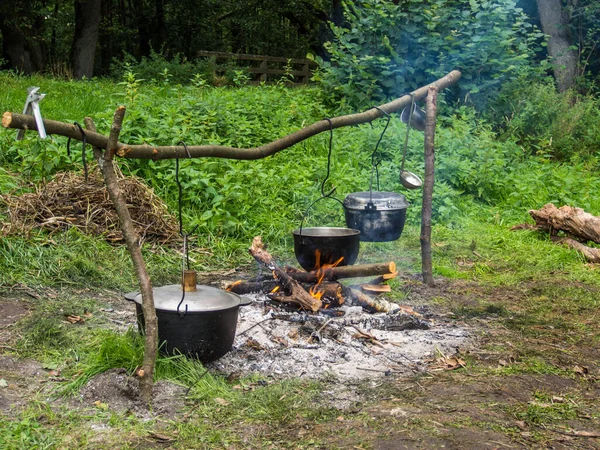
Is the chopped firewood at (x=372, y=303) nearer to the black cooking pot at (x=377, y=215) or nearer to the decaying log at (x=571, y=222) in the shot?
the black cooking pot at (x=377, y=215)

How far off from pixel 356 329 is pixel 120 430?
203 centimetres

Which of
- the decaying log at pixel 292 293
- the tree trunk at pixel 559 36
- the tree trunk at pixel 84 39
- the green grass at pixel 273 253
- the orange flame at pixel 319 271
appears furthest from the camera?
the tree trunk at pixel 84 39

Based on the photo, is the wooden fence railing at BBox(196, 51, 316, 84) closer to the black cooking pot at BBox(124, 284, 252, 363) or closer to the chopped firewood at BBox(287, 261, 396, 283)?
the chopped firewood at BBox(287, 261, 396, 283)

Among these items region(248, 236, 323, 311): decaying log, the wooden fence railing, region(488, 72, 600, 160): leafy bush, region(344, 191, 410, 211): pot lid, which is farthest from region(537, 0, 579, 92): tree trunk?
region(248, 236, 323, 311): decaying log

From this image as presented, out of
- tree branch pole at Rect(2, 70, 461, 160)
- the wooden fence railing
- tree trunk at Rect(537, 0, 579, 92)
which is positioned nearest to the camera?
tree branch pole at Rect(2, 70, 461, 160)

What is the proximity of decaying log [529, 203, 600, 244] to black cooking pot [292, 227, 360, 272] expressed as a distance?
3542 millimetres

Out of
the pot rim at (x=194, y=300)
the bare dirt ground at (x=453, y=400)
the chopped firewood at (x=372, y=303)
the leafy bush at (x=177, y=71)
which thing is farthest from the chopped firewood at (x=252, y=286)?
the leafy bush at (x=177, y=71)

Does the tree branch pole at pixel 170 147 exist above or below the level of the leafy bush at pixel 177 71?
below

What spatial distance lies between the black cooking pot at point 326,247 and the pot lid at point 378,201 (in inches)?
12.4

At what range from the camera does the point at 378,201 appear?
18.7 feet

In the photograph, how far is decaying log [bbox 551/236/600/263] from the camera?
736 centimetres

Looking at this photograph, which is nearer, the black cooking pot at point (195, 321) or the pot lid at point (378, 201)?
the black cooking pot at point (195, 321)

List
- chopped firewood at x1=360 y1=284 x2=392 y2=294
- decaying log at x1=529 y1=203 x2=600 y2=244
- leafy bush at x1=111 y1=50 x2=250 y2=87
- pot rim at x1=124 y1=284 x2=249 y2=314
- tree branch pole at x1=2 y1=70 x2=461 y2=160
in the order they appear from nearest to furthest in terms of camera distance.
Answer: tree branch pole at x1=2 y1=70 x2=461 y2=160, pot rim at x1=124 y1=284 x2=249 y2=314, chopped firewood at x1=360 y1=284 x2=392 y2=294, decaying log at x1=529 y1=203 x2=600 y2=244, leafy bush at x1=111 y1=50 x2=250 y2=87

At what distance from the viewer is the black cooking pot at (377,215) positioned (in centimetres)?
567
